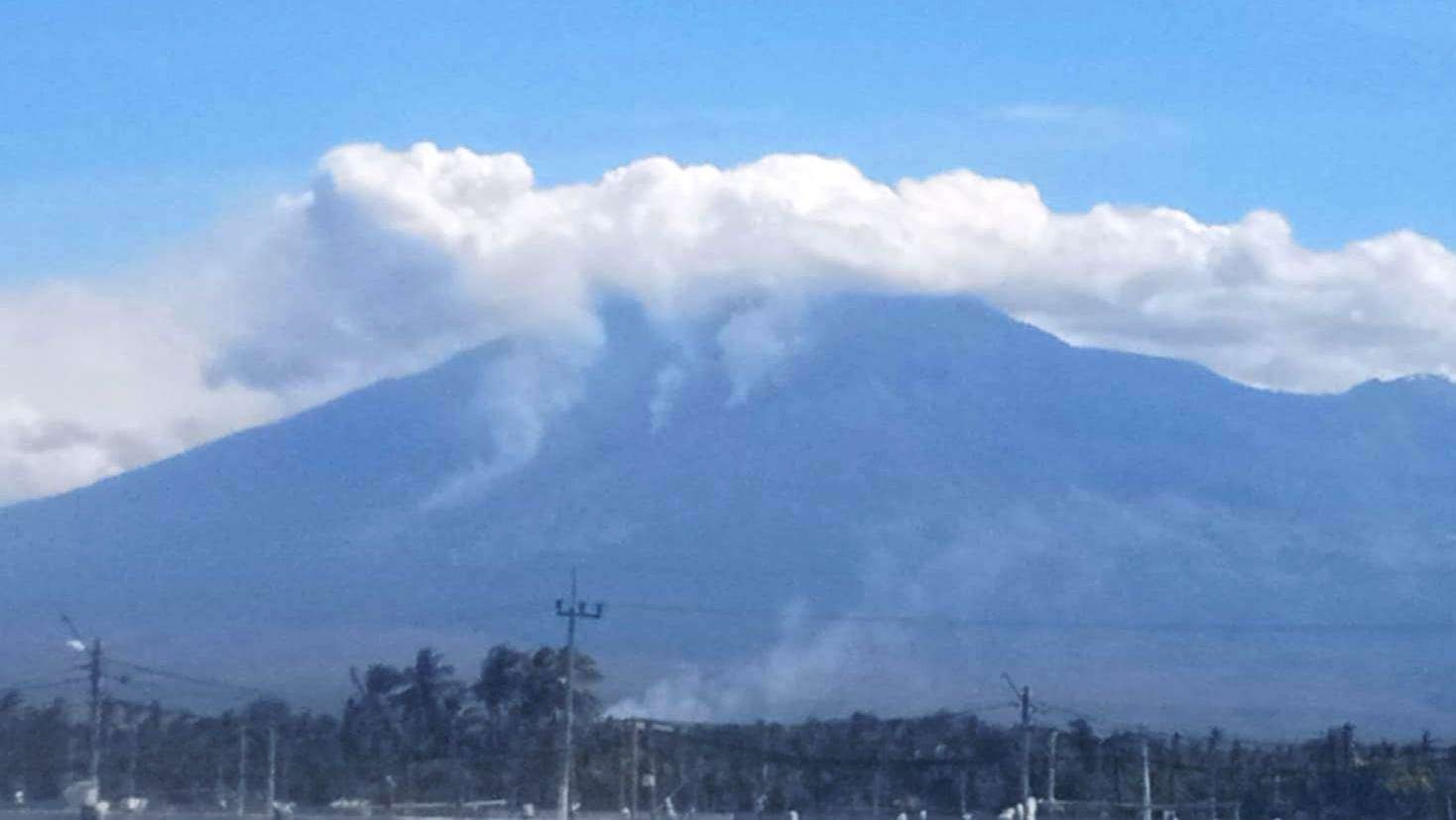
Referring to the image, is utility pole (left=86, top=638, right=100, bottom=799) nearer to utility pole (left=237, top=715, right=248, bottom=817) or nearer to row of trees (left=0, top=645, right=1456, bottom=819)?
utility pole (left=237, top=715, right=248, bottom=817)

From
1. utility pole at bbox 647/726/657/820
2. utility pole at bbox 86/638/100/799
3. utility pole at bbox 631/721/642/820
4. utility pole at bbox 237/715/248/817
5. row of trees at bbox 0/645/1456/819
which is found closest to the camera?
utility pole at bbox 86/638/100/799

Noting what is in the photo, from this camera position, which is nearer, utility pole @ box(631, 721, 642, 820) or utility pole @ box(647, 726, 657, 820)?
utility pole @ box(631, 721, 642, 820)

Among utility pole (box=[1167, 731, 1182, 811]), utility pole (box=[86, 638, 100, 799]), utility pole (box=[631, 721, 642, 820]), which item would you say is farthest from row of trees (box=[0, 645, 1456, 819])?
utility pole (box=[86, 638, 100, 799])

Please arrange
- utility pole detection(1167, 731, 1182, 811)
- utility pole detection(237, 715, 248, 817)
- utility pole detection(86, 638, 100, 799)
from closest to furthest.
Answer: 1. utility pole detection(86, 638, 100, 799)
2. utility pole detection(237, 715, 248, 817)
3. utility pole detection(1167, 731, 1182, 811)

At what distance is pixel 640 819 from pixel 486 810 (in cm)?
446

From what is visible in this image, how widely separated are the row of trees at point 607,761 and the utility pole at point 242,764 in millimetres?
225

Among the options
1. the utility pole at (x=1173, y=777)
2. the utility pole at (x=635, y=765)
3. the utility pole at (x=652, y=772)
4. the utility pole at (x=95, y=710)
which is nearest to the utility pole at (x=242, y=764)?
the utility pole at (x=95, y=710)

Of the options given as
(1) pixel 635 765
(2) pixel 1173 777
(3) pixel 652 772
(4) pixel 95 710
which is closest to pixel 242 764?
(1) pixel 635 765

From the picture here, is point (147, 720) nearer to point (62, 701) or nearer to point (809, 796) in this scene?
point (62, 701)

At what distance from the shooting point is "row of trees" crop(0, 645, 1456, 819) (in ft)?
246

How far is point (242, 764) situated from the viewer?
71.1 metres

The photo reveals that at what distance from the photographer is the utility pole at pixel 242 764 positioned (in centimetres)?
6888

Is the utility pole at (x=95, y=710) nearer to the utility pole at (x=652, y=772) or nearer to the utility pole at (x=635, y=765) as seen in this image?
the utility pole at (x=635, y=765)

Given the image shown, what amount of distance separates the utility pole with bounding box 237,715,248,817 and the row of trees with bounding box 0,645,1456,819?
22 centimetres
